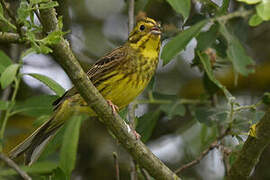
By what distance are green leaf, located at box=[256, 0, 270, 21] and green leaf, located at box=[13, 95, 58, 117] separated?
192 centimetres

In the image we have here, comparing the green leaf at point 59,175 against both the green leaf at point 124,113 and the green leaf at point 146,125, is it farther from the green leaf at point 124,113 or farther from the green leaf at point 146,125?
the green leaf at point 146,125

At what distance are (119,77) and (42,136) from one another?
74 centimetres

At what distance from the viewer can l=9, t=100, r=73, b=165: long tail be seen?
11.9 feet

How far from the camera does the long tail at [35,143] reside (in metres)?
3.60

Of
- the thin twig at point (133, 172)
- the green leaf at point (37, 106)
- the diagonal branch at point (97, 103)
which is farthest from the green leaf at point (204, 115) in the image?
the green leaf at point (37, 106)

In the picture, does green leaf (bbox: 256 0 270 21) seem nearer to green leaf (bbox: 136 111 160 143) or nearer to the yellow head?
the yellow head

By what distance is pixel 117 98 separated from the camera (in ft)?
13.4

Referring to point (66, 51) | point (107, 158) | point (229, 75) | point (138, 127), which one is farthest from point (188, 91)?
point (66, 51)

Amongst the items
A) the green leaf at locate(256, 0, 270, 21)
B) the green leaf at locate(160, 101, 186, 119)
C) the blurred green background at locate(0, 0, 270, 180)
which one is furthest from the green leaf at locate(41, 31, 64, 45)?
the blurred green background at locate(0, 0, 270, 180)

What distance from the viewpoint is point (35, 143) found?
12.6 ft

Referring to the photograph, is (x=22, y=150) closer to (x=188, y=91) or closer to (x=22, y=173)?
(x=22, y=173)

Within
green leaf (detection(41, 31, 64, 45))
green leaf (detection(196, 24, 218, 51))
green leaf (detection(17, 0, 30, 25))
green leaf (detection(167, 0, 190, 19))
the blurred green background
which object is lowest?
the blurred green background

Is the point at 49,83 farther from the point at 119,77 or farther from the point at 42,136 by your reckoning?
the point at 119,77

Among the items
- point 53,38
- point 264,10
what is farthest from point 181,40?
point 53,38
